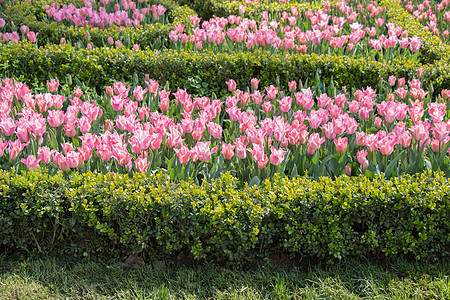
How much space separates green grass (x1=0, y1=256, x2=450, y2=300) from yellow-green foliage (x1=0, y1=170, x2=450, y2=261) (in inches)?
4.8

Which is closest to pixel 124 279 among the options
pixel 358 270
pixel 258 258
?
pixel 258 258

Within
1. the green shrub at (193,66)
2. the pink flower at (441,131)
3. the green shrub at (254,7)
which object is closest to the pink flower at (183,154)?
the pink flower at (441,131)

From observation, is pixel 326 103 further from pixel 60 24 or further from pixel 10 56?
pixel 60 24

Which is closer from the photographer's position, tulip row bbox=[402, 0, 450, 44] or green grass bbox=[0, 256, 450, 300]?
green grass bbox=[0, 256, 450, 300]

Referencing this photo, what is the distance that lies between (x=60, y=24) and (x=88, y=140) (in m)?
4.42

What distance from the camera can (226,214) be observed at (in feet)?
10.4

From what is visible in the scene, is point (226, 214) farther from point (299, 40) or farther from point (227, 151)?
point (299, 40)

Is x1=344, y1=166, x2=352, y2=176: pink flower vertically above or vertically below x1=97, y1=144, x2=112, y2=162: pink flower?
below

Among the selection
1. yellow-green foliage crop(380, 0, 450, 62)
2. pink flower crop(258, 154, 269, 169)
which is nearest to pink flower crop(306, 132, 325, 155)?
pink flower crop(258, 154, 269, 169)

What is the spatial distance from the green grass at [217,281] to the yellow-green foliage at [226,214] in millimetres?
122

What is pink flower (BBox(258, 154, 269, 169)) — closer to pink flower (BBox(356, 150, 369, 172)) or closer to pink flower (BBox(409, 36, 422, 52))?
pink flower (BBox(356, 150, 369, 172))

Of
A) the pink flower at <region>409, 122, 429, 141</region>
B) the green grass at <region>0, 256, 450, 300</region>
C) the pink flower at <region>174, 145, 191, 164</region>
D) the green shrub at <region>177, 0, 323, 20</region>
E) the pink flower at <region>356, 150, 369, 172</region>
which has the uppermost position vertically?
the green shrub at <region>177, 0, 323, 20</region>

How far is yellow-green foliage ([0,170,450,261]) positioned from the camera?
3174 mm

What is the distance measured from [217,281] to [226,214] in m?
0.49
